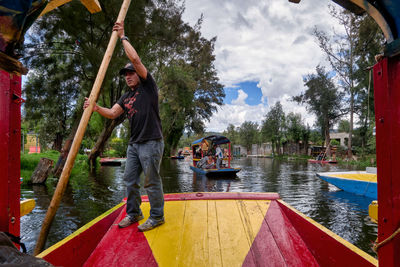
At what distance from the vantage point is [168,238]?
2.19 metres

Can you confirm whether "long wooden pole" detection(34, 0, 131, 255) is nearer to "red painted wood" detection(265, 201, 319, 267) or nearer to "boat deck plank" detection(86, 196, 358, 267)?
"boat deck plank" detection(86, 196, 358, 267)

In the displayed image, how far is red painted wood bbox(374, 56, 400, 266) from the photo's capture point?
109 centimetres

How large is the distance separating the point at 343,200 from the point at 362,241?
3406mm

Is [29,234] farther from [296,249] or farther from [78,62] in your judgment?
[78,62]

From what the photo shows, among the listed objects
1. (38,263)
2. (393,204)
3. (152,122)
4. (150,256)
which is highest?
(152,122)

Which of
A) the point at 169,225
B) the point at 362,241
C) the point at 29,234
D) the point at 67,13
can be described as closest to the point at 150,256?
the point at 169,225

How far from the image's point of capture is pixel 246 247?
2045 millimetres

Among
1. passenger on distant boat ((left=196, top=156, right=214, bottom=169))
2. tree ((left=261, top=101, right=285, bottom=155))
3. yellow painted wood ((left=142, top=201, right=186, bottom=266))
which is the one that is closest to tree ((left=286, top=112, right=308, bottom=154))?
tree ((left=261, top=101, right=285, bottom=155))

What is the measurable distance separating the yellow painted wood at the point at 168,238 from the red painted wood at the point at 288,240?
89 cm

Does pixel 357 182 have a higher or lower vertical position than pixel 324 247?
lower

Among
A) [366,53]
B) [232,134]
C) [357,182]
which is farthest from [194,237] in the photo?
[232,134]

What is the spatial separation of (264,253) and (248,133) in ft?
173

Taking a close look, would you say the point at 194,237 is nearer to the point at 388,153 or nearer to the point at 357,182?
the point at 388,153

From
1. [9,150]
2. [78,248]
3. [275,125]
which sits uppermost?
[275,125]
